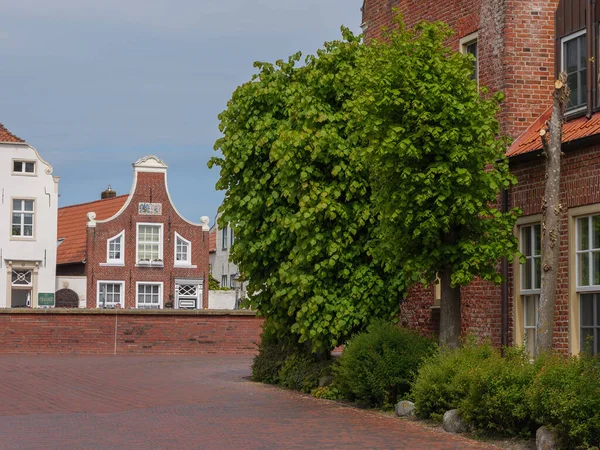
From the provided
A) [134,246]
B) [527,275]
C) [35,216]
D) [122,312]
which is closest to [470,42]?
[527,275]

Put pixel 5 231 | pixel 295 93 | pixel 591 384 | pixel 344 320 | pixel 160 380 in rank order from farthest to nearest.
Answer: pixel 5 231 → pixel 160 380 → pixel 295 93 → pixel 344 320 → pixel 591 384

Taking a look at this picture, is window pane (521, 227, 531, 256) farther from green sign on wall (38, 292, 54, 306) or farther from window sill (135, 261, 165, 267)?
window sill (135, 261, 165, 267)

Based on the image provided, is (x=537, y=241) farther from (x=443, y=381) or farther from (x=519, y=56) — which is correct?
(x=443, y=381)

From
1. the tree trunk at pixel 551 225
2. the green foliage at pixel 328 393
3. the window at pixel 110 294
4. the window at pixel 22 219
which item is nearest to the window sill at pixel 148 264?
the window at pixel 110 294

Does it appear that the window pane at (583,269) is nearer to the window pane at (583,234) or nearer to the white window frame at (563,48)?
the window pane at (583,234)

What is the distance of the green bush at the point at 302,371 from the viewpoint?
1969cm

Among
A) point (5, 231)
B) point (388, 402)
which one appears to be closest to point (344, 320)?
point (388, 402)

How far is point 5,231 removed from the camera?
166 feet

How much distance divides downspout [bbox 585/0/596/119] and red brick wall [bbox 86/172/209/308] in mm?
38381

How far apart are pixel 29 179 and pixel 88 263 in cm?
482

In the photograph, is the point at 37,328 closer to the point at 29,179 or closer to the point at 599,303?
the point at 29,179

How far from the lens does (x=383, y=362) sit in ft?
52.4

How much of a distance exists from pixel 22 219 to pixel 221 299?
10.9 meters

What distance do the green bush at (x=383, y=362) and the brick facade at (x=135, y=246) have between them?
36.7 meters
